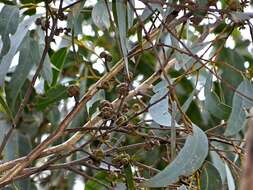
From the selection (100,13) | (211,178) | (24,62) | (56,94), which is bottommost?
(211,178)

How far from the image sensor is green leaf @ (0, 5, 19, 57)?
42.4 inches

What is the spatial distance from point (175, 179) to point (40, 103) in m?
0.63

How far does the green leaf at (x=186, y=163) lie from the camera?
865mm

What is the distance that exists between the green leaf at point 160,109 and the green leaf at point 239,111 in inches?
4.5

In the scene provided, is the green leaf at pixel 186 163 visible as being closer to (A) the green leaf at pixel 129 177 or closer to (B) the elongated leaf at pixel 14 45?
(A) the green leaf at pixel 129 177

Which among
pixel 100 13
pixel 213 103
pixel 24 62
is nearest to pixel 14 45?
pixel 24 62

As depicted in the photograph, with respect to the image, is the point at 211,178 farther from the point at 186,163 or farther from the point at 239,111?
the point at 186,163

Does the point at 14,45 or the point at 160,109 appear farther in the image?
the point at 14,45

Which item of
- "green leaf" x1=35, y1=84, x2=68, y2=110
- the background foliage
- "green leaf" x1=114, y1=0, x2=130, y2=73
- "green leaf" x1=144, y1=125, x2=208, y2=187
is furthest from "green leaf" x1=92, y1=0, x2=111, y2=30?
"green leaf" x1=144, y1=125, x2=208, y2=187

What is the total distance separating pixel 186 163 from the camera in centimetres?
88

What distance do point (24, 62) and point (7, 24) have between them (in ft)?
0.57

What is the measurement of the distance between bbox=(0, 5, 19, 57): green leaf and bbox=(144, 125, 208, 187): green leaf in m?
0.40

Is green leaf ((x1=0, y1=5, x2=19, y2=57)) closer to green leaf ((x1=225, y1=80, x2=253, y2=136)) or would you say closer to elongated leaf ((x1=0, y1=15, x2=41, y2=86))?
elongated leaf ((x1=0, y1=15, x2=41, y2=86))

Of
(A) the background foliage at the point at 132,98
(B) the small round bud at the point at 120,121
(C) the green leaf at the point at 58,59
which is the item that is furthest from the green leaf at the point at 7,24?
(C) the green leaf at the point at 58,59
